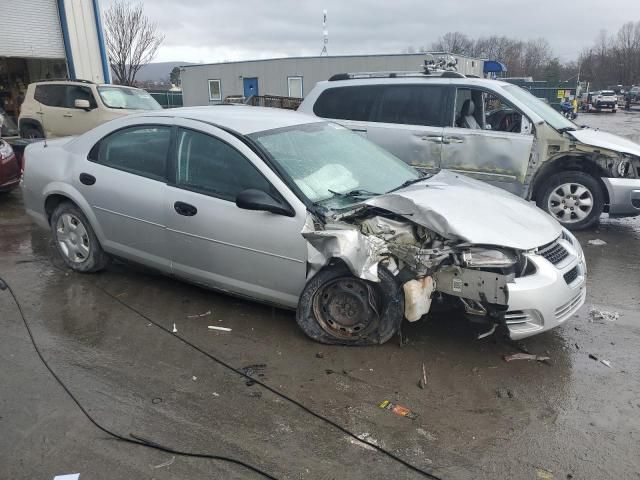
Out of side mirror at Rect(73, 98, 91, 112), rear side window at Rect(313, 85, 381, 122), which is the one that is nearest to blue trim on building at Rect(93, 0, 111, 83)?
side mirror at Rect(73, 98, 91, 112)

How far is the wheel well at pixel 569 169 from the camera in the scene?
652 cm

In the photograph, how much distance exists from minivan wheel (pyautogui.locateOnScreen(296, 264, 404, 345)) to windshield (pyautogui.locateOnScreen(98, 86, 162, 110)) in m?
9.64

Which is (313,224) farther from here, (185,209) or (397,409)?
(397,409)

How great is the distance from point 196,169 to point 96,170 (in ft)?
3.83

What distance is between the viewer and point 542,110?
7.00 m

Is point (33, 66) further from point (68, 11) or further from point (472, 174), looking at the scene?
point (472, 174)

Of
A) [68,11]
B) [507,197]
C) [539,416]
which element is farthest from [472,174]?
[68,11]

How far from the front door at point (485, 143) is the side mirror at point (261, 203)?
12.4 ft

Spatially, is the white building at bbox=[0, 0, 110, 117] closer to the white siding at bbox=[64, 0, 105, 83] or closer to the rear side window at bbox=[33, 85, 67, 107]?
the white siding at bbox=[64, 0, 105, 83]

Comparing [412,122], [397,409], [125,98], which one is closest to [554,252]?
[397,409]

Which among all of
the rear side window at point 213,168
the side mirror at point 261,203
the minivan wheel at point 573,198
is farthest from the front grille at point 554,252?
the minivan wheel at point 573,198

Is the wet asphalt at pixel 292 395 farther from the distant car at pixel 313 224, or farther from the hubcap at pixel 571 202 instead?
the hubcap at pixel 571 202

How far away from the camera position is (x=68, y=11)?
50.0 feet

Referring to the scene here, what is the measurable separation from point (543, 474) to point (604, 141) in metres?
5.37
